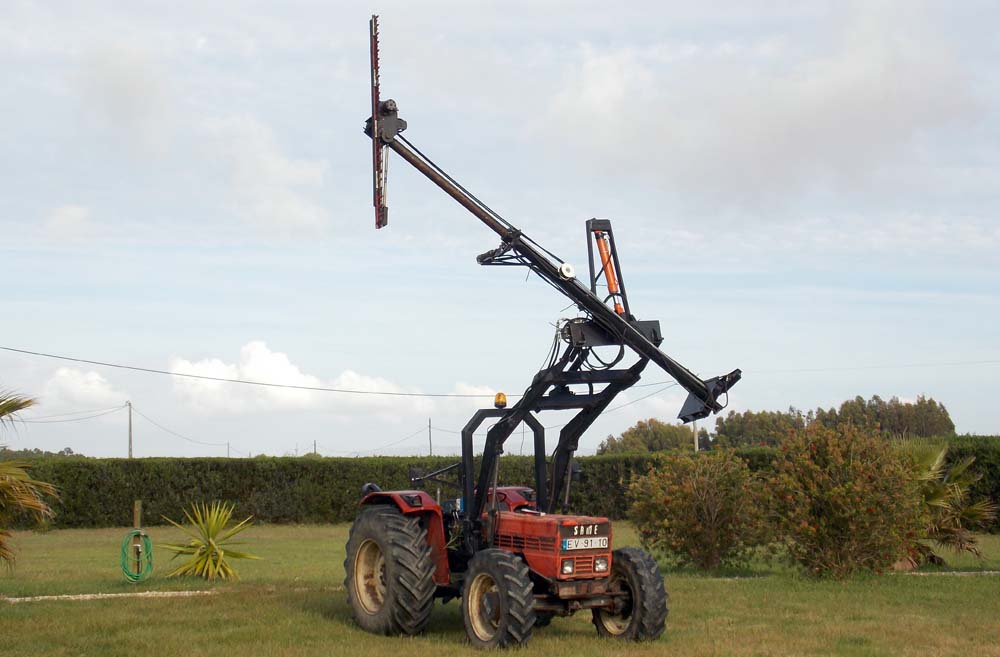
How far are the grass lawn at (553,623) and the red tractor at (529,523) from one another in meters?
0.37

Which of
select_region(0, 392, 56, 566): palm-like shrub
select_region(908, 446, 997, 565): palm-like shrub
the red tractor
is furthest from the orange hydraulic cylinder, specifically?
select_region(908, 446, 997, 565): palm-like shrub

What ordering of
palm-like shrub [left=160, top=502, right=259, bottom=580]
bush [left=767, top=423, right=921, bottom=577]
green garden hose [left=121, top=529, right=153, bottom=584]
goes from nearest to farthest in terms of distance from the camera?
bush [left=767, top=423, right=921, bottom=577] → green garden hose [left=121, top=529, right=153, bottom=584] → palm-like shrub [left=160, top=502, right=259, bottom=580]

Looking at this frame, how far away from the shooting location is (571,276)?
35.0 feet

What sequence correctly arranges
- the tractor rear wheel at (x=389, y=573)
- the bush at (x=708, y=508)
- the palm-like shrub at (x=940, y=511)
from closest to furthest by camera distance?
1. the tractor rear wheel at (x=389, y=573)
2. the palm-like shrub at (x=940, y=511)
3. the bush at (x=708, y=508)

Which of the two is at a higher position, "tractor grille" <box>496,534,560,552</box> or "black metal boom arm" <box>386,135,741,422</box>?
"black metal boom arm" <box>386,135,741,422</box>

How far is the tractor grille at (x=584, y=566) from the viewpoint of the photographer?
10.4 m

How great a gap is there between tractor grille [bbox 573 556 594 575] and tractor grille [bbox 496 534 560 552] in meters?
0.30

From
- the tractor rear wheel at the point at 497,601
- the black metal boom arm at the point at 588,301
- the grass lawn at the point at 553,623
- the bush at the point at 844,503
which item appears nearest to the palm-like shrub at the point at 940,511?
the bush at the point at 844,503

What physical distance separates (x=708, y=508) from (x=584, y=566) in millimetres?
8313

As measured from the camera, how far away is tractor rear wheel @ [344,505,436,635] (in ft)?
35.6

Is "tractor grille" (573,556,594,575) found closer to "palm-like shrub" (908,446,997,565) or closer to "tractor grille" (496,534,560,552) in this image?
"tractor grille" (496,534,560,552)

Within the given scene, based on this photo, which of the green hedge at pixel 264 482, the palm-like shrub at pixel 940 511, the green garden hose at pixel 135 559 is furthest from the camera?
the green hedge at pixel 264 482

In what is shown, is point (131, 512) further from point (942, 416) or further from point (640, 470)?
point (942, 416)

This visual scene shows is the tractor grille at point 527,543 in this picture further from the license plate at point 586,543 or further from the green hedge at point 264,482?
the green hedge at point 264,482
